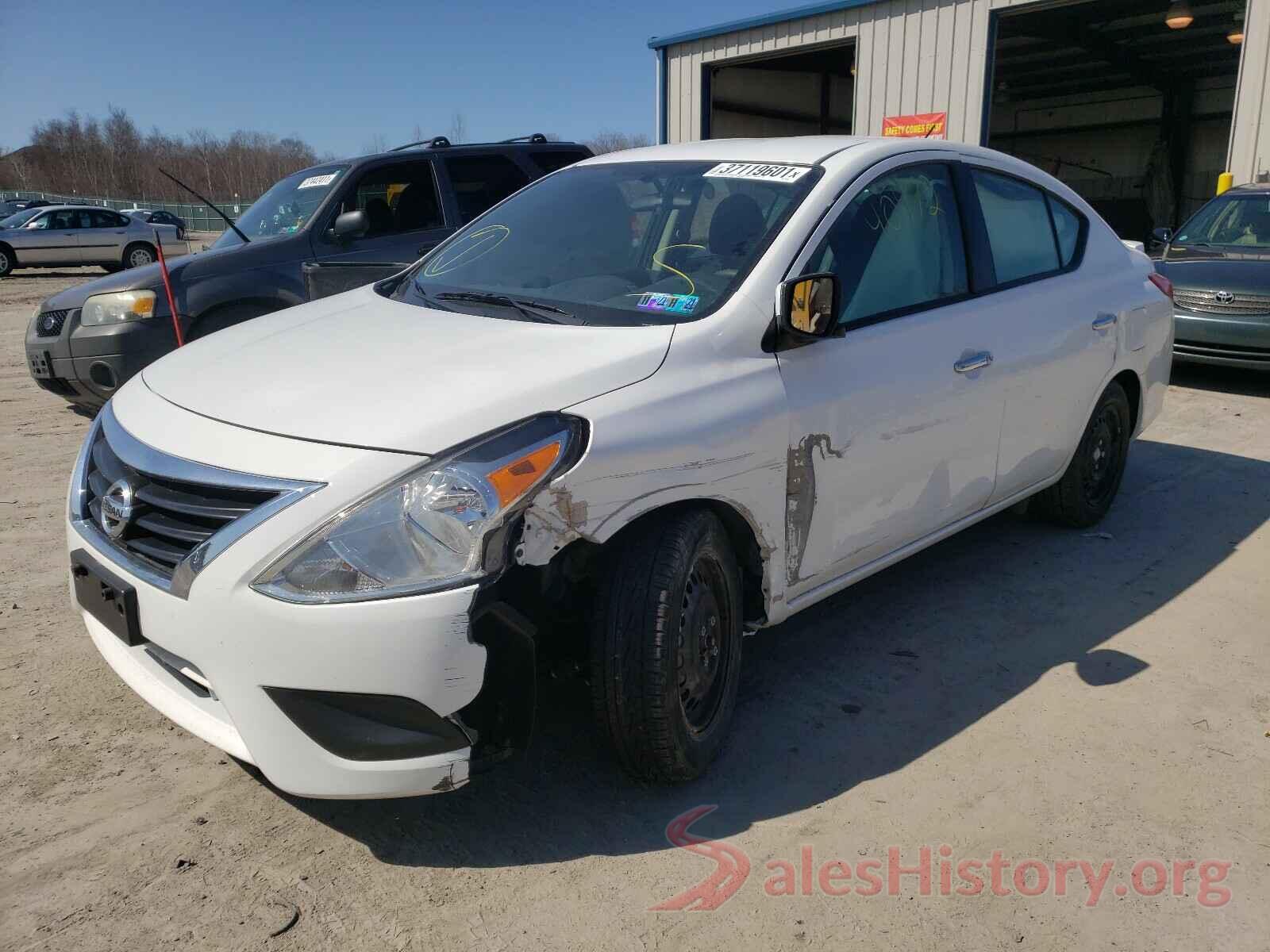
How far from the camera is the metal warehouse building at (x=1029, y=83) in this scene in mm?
13211

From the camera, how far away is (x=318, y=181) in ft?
22.5

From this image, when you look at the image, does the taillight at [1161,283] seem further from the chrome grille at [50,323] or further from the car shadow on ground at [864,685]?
the chrome grille at [50,323]

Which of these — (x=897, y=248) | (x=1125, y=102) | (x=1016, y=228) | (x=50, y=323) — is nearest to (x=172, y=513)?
(x=897, y=248)

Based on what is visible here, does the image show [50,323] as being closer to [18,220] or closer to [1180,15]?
[1180,15]

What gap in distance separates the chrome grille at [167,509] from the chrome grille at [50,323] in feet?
14.9

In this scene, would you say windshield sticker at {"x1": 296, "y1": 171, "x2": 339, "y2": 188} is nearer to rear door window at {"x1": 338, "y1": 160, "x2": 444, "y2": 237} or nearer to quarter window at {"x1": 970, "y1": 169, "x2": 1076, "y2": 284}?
rear door window at {"x1": 338, "y1": 160, "x2": 444, "y2": 237}

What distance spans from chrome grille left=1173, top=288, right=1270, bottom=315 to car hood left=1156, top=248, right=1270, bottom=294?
1.5 inches

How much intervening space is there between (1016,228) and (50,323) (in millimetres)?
5940

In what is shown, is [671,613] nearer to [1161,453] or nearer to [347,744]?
[347,744]

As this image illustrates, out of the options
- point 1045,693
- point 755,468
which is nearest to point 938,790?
point 1045,693

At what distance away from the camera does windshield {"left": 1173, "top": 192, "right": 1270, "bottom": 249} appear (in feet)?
28.6

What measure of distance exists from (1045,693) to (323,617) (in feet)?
7.74

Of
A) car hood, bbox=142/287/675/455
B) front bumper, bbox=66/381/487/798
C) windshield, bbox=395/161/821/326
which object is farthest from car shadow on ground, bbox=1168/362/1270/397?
front bumper, bbox=66/381/487/798

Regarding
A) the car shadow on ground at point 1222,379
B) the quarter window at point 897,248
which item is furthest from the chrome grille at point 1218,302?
the quarter window at point 897,248
